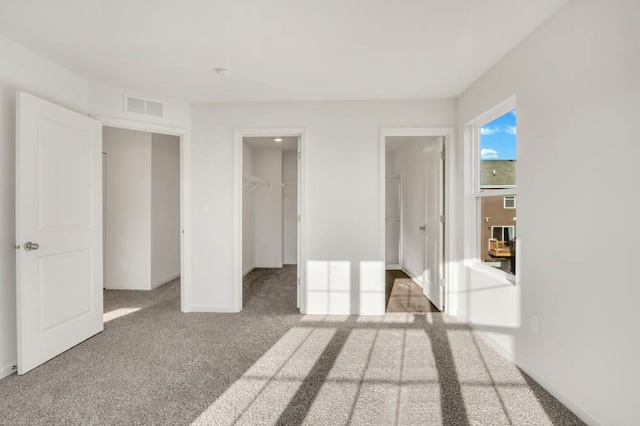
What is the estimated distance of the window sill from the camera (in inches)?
99.8

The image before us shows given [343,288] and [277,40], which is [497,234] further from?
[277,40]

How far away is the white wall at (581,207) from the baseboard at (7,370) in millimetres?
3673

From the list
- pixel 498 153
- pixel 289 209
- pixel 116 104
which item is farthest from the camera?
pixel 289 209

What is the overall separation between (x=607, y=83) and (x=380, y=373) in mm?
2176

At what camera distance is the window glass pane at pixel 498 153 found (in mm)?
2557

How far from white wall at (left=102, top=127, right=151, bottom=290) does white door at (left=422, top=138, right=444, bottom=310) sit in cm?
389

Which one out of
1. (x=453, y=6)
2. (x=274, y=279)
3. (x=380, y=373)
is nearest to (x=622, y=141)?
(x=453, y=6)

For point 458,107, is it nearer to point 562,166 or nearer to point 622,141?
point 562,166

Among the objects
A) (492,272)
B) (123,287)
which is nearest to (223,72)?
(492,272)

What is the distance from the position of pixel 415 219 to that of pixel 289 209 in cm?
250

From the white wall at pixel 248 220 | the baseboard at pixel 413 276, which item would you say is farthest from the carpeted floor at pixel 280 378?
the white wall at pixel 248 220

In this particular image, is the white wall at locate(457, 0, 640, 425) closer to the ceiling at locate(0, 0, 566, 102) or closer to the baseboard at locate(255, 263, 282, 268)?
the ceiling at locate(0, 0, 566, 102)

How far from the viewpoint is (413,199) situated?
519 centimetres

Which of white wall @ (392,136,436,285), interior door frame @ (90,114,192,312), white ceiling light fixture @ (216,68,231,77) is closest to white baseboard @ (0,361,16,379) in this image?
interior door frame @ (90,114,192,312)
